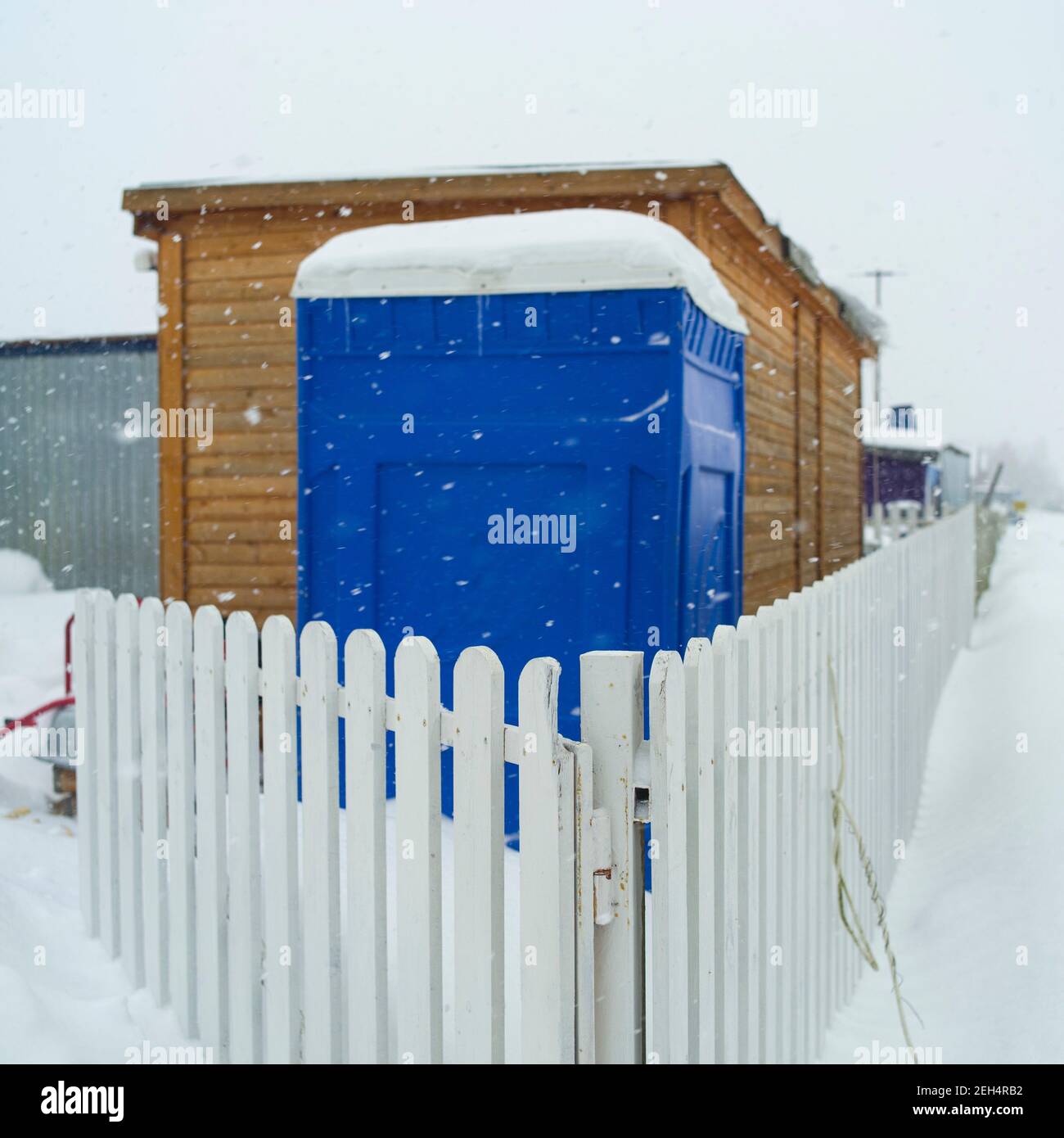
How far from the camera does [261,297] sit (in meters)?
8.36

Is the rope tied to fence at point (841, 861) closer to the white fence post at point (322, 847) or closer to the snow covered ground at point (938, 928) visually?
the snow covered ground at point (938, 928)

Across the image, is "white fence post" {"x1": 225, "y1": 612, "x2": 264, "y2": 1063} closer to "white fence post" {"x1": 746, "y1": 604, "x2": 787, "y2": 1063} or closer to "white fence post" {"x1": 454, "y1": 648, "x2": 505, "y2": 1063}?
"white fence post" {"x1": 454, "y1": 648, "x2": 505, "y2": 1063}

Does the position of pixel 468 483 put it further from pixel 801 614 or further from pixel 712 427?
pixel 801 614

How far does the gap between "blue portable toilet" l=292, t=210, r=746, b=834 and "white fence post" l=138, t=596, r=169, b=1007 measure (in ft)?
4.03

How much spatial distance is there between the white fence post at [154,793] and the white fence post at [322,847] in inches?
29.4

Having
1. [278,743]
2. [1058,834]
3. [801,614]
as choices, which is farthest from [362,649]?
[1058,834]

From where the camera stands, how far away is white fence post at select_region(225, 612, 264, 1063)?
2736 millimetres

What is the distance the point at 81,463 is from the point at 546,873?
15.1 metres

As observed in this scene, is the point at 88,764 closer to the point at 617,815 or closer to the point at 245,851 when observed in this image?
the point at 245,851

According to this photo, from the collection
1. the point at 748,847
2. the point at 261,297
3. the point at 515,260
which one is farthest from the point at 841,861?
the point at 261,297

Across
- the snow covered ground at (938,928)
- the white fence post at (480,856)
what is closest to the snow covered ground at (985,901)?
the snow covered ground at (938,928)

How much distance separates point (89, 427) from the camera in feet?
51.3

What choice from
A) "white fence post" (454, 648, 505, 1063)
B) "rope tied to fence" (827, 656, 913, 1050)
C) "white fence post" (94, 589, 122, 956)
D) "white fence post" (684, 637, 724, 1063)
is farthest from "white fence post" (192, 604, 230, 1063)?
"rope tied to fence" (827, 656, 913, 1050)

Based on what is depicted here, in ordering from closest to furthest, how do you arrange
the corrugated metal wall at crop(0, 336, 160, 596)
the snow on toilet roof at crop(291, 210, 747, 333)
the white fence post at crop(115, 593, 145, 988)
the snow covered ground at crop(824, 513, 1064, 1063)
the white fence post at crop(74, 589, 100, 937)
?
1. the white fence post at crop(115, 593, 145, 988)
2. the white fence post at crop(74, 589, 100, 937)
3. the snow covered ground at crop(824, 513, 1064, 1063)
4. the snow on toilet roof at crop(291, 210, 747, 333)
5. the corrugated metal wall at crop(0, 336, 160, 596)
